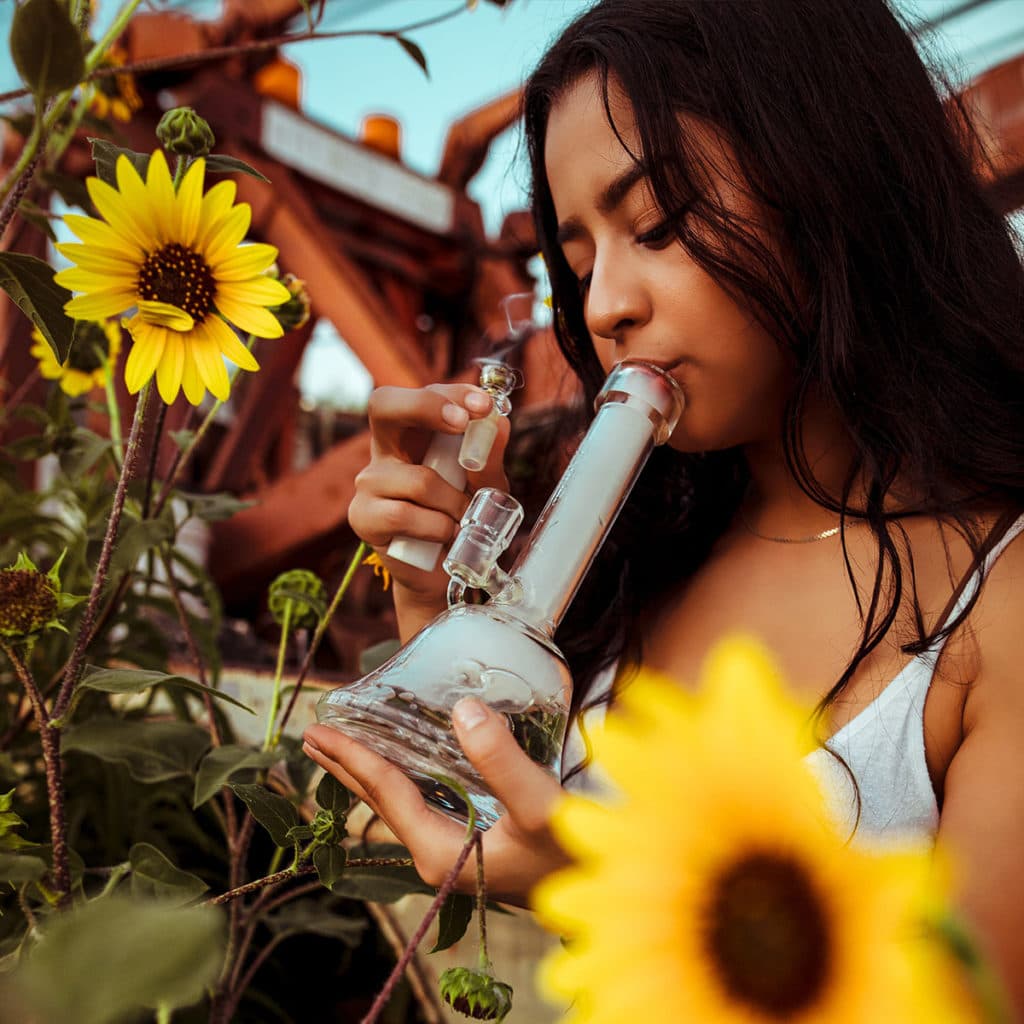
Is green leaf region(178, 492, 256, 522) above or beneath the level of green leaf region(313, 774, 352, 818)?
beneath

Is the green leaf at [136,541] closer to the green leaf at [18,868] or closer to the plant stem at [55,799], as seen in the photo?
the plant stem at [55,799]

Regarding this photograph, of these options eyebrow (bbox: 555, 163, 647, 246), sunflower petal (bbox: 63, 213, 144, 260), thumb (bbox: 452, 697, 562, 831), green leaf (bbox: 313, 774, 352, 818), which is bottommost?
green leaf (bbox: 313, 774, 352, 818)

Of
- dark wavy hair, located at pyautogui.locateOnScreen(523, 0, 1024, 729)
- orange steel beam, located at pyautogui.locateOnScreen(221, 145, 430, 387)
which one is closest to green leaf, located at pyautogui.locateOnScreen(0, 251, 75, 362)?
dark wavy hair, located at pyautogui.locateOnScreen(523, 0, 1024, 729)

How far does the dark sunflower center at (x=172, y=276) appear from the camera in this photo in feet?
1.28

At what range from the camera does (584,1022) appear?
184mm

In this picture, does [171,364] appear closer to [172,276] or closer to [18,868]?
[172,276]

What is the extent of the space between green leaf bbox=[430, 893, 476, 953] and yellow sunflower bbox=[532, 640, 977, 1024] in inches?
8.2

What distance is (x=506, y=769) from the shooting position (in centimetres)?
31

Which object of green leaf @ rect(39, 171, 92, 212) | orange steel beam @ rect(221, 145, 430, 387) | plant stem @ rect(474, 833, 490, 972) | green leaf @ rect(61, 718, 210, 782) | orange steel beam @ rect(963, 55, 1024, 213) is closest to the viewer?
plant stem @ rect(474, 833, 490, 972)

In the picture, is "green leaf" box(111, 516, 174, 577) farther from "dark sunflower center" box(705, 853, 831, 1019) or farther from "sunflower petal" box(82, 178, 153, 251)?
"dark sunflower center" box(705, 853, 831, 1019)

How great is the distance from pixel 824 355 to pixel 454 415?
0.76ft

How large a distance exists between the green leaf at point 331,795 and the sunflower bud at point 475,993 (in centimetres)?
9

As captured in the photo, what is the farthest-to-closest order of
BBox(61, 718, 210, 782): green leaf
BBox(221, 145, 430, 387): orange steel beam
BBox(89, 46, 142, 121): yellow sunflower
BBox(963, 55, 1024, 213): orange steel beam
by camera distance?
1. BBox(221, 145, 430, 387): orange steel beam
2. BBox(963, 55, 1024, 213): orange steel beam
3. BBox(89, 46, 142, 121): yellow sunflower
4. BBox(61, 718, 210, 782): green leaf

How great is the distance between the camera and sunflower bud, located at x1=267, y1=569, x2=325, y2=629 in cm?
58
